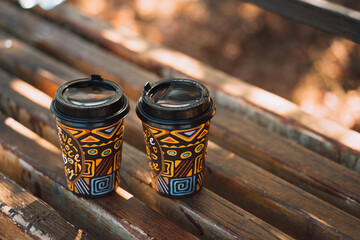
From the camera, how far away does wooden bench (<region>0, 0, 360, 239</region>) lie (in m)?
1.33

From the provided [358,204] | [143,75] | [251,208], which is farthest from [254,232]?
[143,75]

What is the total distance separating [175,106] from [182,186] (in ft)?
0.97

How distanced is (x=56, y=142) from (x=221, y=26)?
237 cm

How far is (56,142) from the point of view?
5.50 ft

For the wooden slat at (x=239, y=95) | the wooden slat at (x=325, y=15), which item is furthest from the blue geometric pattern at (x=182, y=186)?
the wooden slat at (x=325, y=15)

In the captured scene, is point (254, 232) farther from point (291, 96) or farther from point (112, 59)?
point (291, 96)

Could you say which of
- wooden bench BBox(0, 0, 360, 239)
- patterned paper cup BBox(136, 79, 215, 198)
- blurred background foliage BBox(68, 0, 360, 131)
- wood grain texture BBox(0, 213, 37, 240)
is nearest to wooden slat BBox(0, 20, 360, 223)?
wooden bench BBox(0, 0, 360, 239)

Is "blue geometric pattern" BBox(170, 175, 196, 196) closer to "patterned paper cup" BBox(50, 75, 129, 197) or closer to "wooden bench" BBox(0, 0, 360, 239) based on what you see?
"wooden bench" BBox(0, 0, 360, 239)

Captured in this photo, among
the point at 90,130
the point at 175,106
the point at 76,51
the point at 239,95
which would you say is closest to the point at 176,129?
the point at 175,106

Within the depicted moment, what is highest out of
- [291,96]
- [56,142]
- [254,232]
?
[254,232]

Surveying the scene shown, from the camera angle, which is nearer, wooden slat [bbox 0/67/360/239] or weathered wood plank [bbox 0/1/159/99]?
wooden slat [bbox 0/67/360/239]

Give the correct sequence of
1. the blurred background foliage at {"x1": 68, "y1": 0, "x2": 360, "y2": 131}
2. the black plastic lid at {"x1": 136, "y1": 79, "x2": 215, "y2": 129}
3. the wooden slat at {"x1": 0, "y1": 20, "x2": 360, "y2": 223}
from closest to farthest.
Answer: the black plastic lid at {"x1": 136, "y1": 79, "x2": 215, "y2": 129}
the wooden slat at {"x1": 0, "y1": 20, "x2": 360, "y2": 223}
the blurred background foliage at {"x1": 68, "y1": 0, "x2": 360, "y2": 131}

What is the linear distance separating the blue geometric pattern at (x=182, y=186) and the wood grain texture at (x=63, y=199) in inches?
3.8

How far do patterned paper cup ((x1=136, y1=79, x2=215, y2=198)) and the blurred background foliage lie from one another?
1755 millimetres
